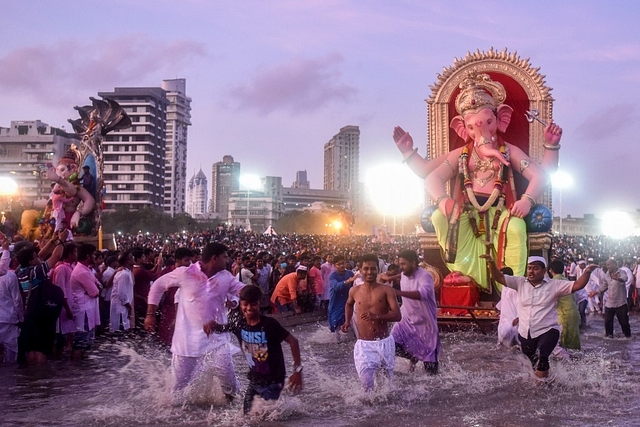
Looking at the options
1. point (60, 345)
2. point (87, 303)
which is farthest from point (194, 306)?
point (60, 345)

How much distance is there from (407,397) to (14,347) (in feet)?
18.4

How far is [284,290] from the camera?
17.6 m

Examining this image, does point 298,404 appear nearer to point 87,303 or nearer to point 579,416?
point 579,416

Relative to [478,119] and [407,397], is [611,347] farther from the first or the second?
[407,397]

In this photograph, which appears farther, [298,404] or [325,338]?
[325,338]

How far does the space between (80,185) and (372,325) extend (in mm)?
15818

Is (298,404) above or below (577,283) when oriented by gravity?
below

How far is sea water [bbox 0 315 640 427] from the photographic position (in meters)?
7.11

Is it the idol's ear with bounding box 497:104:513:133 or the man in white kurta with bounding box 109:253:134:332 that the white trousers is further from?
the idol's ear with bounding box 497:104:513:133

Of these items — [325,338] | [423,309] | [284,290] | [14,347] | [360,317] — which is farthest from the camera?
[284,290]

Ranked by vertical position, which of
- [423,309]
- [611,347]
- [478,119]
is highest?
[478,119]

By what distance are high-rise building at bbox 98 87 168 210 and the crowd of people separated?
89.3 meters

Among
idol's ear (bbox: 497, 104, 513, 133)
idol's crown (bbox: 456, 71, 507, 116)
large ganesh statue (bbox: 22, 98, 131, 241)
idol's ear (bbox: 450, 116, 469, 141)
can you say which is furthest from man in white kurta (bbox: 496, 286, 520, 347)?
large ganesh statue (bbox: 22, 98, 131, 241)

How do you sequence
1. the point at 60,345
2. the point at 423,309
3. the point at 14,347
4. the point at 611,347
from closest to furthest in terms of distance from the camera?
the point at 423,309 → the point at 14,347 → the point at 60,345 → the point at 611,347
